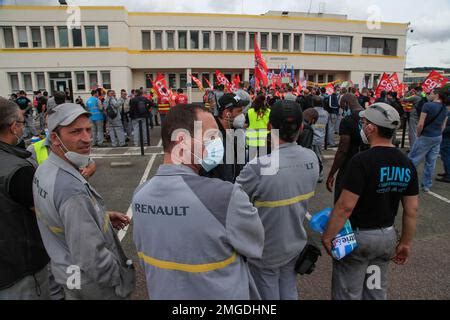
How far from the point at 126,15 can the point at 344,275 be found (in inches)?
1477

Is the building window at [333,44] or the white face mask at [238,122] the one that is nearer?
the white face mask at [238,122]

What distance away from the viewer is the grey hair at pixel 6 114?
2275mm

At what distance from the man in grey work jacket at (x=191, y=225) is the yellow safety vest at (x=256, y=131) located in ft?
11.4

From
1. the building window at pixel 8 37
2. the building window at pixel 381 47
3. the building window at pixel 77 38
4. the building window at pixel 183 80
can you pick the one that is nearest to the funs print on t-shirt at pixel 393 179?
the building window at pixel 77 38

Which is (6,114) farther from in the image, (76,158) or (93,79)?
(93,79)

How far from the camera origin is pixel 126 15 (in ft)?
112

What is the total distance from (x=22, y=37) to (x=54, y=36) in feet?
10.5

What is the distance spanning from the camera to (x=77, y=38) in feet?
108

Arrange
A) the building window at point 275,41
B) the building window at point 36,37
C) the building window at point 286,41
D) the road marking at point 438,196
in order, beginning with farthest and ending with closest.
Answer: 1. the building window at point 286,41
2. the building window at point 275,41
3. the building window at point 36,37
4. the road marking at point 438,196

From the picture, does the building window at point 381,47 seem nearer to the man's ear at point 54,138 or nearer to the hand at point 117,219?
the hand at point 117,219

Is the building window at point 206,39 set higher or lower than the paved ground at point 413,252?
higher
